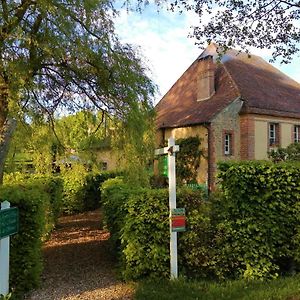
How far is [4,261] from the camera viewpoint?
4.66 metres

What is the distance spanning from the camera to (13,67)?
6723 millimetres

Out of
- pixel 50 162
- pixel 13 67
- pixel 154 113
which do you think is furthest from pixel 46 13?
pixel 50 162

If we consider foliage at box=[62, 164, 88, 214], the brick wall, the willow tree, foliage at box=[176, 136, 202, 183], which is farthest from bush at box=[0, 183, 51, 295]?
foliage at box=[176, 136, 202, 183]

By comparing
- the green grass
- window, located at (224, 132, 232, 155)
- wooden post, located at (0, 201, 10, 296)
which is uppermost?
window, located at (224, 132, 232, 155)

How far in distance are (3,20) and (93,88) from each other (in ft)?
7.65

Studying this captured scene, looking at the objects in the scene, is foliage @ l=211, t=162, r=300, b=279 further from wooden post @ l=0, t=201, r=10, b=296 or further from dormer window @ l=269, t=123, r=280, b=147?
dormer window @ l=269, t=123, r=280, b=147

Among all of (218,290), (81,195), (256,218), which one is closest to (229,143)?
(81,195)

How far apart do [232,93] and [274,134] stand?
390 centimetres

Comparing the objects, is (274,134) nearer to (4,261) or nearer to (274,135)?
(274,135)

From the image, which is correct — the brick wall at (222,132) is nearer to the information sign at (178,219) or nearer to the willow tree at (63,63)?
the willow tree at (63,63)

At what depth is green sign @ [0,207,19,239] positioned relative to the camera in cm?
421

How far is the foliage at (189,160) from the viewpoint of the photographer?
21375mm

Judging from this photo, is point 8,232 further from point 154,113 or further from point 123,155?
point 154,113

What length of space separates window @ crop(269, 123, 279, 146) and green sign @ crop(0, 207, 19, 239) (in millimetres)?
20556
